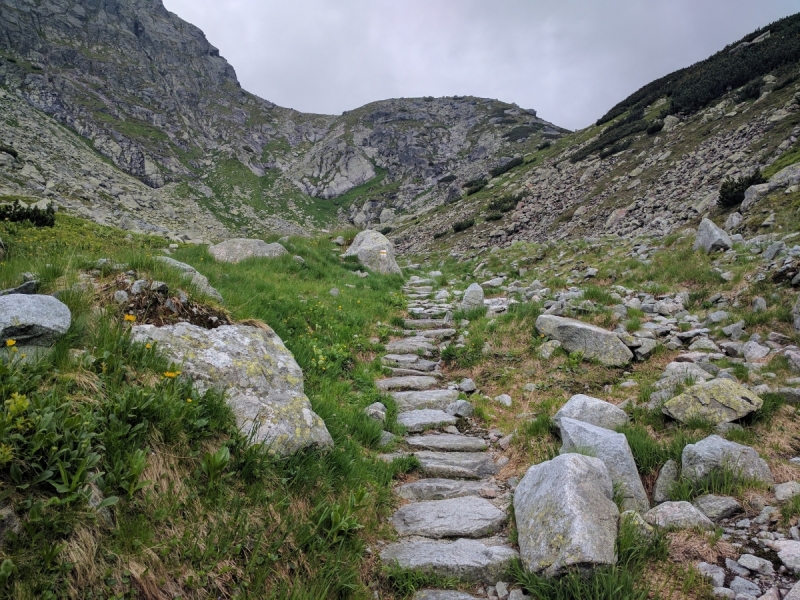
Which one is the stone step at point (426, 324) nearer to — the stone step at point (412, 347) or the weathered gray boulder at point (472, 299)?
the weathered gray boulder at point (472, 299)

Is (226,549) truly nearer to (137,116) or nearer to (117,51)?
(137,116)

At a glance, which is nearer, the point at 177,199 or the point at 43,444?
the point at 43,444

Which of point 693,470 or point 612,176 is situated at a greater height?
point 612,176

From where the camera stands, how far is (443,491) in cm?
462

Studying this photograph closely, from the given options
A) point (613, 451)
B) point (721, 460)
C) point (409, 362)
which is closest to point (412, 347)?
point (409, 362)

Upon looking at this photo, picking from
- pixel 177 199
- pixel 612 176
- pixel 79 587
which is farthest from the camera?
pixel 177 199

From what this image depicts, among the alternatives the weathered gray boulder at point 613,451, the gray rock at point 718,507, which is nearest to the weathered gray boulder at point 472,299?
the weathered gray boulder at point 613,451

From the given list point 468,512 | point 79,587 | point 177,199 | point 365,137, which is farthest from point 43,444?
point 365,137

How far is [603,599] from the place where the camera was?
8.87ft

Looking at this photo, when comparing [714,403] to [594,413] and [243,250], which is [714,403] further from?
[243,250]

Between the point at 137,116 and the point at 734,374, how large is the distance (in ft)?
390

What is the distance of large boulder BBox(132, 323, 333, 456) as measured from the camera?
3.85m

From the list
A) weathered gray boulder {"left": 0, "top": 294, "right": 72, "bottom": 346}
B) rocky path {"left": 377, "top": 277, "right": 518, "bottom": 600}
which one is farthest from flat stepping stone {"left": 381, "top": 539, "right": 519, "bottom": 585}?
weathered gray boulder {"left": 0, "top": 294, "right": 72, "bottom": 346}

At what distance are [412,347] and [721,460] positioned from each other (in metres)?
6.20
